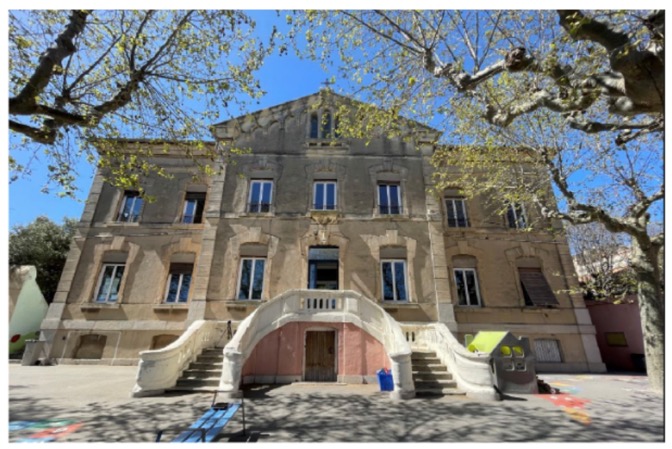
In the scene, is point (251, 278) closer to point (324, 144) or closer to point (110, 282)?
point (110, 282)

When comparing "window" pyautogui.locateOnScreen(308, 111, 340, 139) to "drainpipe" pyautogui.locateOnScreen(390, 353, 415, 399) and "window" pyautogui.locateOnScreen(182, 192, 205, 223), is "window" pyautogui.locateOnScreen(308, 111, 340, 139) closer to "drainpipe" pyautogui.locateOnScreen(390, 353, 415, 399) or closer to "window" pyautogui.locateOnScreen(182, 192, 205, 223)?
"window" pyautogui.locateOnScreen(182, 192, 205, 223)

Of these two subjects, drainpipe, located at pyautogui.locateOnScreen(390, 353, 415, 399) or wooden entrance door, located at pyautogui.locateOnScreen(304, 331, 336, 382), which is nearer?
drainpipe, located at pyautogui.locateOnScreen(390, 353, 415, 399)

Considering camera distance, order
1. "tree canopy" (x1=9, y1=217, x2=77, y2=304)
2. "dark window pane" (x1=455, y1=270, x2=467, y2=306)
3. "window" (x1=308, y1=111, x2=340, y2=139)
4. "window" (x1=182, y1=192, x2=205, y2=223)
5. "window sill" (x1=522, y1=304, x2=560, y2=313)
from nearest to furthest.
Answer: "window sill" (x1=522, y1=304, x2=560, y2=313)
"dark window pane" (x1=455, y1=270, x2=467, y2=306)
"window" (x1=182, y1=192, x2=205, y2=223)
"window" (x1=308, y1=111, x2=340, y2=139)
"tree canopy" (x1=9, y1=217, x2=77, y2=304)

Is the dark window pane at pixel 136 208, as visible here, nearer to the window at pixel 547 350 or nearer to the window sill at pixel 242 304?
the window sill at pixel 242 304

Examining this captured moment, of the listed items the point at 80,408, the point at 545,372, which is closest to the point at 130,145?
the point at 80,408

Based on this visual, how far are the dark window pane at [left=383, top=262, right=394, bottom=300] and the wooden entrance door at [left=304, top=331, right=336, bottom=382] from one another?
2.83 m

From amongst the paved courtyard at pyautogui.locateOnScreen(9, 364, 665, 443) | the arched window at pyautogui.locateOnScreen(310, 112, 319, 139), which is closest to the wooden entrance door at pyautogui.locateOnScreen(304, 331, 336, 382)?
the paved courtyard at pyautogui.locateOnScreen(9, 364, 665, 443)

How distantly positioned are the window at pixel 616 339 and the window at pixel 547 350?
350 cm

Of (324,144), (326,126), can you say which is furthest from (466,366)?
(326,126)

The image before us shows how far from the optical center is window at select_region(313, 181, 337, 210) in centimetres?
1345

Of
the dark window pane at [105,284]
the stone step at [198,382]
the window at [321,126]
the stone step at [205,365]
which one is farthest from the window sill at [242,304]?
the window at [321,126]

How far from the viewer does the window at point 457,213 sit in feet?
45.6

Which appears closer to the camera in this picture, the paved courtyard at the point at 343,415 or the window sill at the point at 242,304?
the paved courtyard at the point at 343,415

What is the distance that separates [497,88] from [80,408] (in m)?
12.6
